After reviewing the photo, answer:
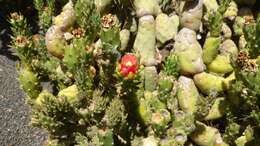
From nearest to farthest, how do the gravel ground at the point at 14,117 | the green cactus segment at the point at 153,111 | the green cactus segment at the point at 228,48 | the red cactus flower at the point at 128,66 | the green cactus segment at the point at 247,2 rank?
the red cactus flower at the point at 128,66 < the green cactus segment at the point at 153,111 < the green cactus segment at the point at 228,48 < the green cactus segment at the point at 247,2 < the gravel ground at the point at 14,117

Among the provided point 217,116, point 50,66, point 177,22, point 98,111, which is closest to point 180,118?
point 217,116

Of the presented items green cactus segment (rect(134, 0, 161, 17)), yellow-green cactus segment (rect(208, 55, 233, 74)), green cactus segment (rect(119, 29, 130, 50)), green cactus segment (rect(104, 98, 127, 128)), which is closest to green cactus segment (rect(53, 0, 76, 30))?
green cactus segment (rect(119, 29, 130, 50))

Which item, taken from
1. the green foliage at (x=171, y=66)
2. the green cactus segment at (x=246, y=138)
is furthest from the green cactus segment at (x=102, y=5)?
the green cactus segment at (x=246, y=138)

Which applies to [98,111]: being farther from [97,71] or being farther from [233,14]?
[233,14]

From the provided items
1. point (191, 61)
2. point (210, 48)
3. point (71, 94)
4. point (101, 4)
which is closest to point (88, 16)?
point (101, 4)

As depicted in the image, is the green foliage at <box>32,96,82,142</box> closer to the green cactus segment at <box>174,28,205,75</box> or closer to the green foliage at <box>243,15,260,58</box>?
the green cactus segment at <box>174,28,205,75</box>

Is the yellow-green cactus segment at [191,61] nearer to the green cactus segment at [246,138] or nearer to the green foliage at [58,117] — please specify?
the green cactus segment at [246,138]

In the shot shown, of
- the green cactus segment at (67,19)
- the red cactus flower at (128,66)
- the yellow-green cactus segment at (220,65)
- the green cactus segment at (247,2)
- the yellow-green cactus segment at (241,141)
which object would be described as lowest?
the yellow-green cactus segment at (241,141)

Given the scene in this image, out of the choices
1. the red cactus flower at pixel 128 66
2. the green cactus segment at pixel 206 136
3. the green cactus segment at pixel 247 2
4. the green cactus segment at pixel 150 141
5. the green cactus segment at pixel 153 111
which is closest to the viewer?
the red cactus flower at pixel 128 66
